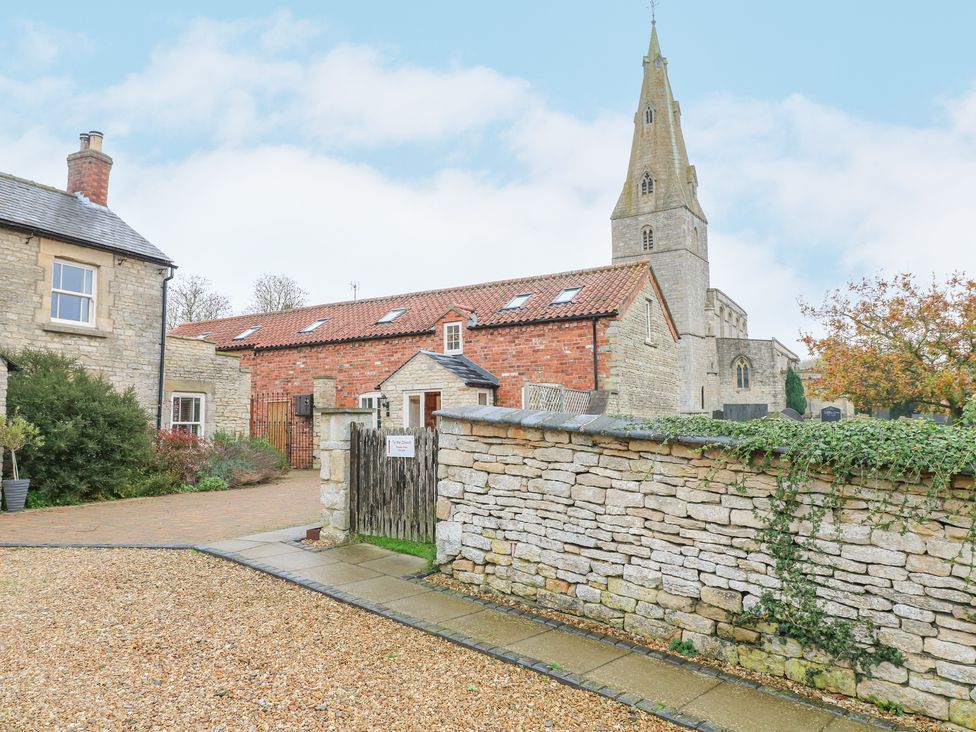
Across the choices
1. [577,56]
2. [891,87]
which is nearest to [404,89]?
[577,56]

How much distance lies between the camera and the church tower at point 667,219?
1902 inches

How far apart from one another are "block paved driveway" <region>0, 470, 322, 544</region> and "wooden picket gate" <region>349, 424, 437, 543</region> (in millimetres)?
2039

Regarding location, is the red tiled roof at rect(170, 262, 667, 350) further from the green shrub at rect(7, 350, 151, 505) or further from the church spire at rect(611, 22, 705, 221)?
the church spire at rect(611, 22, 705, 221)

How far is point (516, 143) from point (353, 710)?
17546 mm

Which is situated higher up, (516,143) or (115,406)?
(516,143)

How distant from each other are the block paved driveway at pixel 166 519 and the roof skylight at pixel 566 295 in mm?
9482

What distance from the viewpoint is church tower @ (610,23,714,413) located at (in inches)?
1902

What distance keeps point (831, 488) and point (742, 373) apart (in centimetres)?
5059

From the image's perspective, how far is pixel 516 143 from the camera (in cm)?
1831

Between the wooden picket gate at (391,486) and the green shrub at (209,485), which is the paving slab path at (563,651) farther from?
the green shrub at (209,485)

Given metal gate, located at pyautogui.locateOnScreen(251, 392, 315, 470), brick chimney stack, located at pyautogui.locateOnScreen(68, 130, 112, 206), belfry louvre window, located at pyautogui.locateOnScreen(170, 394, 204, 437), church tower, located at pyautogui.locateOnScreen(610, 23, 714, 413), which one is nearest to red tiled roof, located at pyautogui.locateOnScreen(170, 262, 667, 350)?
metal gate, located at pyautogui.locateOnScreen(251, 392, 315, 470)

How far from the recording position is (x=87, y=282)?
14.0 m

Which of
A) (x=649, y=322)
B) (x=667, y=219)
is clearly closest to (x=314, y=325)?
(x=649, y=322)

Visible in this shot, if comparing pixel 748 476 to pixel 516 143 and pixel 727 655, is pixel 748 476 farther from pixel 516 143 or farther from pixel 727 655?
pixel 516 143
